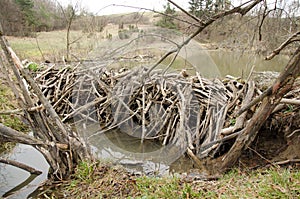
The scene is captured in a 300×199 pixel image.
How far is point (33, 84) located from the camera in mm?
3293

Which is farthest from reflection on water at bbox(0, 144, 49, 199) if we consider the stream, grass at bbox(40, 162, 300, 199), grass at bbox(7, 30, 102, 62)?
grass at bbox(7, 30, 102, 62)

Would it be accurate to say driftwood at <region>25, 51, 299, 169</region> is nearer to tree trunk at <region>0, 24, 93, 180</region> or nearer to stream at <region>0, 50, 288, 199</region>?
stream at <region>0, 50, 288, 199</region>

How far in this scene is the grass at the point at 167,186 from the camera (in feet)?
8.00

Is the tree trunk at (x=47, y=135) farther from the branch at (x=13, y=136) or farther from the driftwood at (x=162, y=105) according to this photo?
the driftwood at (x=162, y=105)

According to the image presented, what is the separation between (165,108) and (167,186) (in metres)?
2.95

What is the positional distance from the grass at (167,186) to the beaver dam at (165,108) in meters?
1.03

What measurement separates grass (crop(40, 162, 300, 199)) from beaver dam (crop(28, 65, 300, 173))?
1032 millimetres

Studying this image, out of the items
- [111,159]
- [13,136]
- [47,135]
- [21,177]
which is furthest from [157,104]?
[13,136]

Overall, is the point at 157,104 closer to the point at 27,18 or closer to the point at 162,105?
the point at 162,105

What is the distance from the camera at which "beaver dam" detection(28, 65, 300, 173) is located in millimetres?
4395

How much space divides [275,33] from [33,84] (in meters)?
3.51

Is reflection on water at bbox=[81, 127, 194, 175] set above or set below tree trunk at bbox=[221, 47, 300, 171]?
below

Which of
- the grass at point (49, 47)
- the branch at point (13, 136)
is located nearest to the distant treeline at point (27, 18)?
the grass at point (49, 47)

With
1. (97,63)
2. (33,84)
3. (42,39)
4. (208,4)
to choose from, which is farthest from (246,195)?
(42,39)
